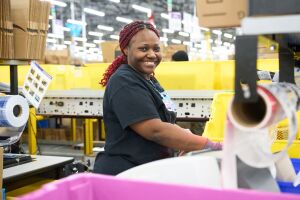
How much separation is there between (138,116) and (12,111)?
980mm

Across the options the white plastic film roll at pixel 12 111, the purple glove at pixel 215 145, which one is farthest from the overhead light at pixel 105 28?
the purple glove at pixel 215 145

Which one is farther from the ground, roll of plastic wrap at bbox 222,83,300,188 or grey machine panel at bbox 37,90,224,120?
roll of plastic wrap at bbox 222,83,300,188

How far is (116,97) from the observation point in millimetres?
1805

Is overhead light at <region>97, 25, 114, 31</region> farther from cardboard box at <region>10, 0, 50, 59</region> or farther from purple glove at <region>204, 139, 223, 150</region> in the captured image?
purple glove at <region>204, 139, 223, 150</region>

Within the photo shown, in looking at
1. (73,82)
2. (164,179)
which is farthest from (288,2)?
(73,82)

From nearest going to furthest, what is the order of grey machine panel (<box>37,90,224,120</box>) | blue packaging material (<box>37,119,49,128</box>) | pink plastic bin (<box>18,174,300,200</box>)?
pink plastic bin (<box>18,174,300,200</box>) → grey machine panel (<box>37,90,224,120</box>) → blue packaging material (<box>37,119,49,128</box>)

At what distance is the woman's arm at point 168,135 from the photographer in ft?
5.65

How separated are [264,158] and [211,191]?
0.16 meters

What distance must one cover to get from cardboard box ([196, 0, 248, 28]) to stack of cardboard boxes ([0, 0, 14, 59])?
6.94 feet

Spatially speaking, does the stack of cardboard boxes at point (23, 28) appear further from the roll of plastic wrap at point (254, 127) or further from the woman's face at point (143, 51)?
the roll of plastic wrap at point (254, 127)

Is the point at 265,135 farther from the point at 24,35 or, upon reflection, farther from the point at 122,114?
the point at 24,35

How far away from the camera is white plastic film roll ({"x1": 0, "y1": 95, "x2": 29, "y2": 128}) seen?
231cm

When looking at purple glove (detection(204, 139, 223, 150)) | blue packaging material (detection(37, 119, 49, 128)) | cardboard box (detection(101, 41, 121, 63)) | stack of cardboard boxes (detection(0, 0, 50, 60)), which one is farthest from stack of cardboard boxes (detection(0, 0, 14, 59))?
cardboard box (detection(101, 41, 121, 63))

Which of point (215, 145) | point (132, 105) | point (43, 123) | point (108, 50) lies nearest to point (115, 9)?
point (108, 50)
